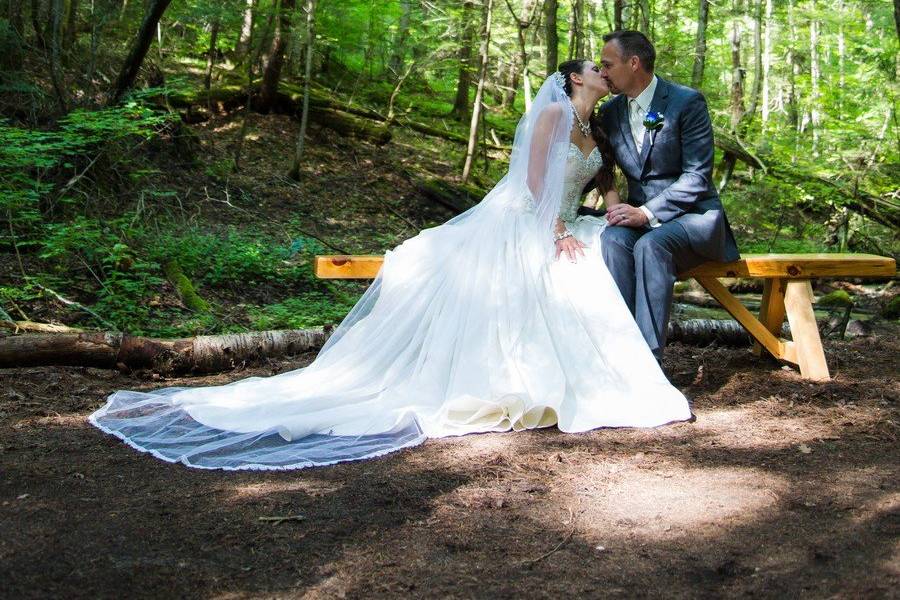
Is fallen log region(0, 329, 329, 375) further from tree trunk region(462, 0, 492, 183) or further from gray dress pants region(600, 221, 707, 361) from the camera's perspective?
tree trunk region(462, 0, 492, 183)

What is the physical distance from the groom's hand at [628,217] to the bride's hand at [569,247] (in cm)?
27

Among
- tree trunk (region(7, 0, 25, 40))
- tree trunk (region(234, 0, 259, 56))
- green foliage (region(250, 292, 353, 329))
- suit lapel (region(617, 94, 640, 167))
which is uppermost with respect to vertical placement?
tree trunk (region(234, 0, 259, 56))

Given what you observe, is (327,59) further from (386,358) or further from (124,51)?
(386,358)

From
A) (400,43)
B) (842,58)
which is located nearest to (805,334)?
(400,43)

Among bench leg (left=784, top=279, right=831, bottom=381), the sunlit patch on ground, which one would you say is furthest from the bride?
bench leg (left=784, top=279, right=831, bottom=381)

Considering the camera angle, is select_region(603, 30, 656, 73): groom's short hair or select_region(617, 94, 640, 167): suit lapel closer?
select_region(603, 30, 656, 73): groom's short hair

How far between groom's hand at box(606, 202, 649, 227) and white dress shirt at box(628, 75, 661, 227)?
0.40 meters

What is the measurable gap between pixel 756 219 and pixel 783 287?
23.9 ft

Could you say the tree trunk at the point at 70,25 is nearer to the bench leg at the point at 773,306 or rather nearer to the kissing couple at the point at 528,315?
the kissing couple at the point at 528,315

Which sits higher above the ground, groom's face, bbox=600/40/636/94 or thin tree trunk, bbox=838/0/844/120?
thin tree trunk, bbox=838/0/844/120

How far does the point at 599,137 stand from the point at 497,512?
2542mm

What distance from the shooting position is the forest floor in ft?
6.78

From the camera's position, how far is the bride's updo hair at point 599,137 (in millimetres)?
4332

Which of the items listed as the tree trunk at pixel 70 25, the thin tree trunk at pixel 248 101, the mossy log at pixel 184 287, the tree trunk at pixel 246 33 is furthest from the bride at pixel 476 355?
the tree trunk at pixel 246 33
